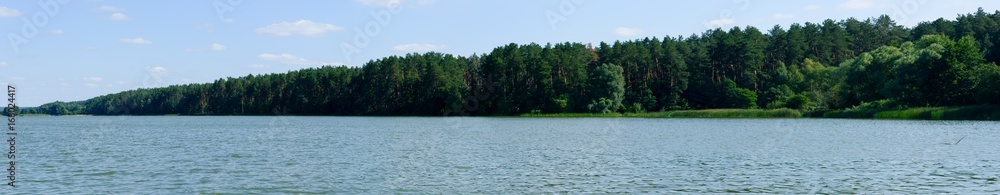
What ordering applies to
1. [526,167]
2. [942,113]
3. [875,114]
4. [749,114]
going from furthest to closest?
[749,114] → [875,114] → [942,113] → [526,167]

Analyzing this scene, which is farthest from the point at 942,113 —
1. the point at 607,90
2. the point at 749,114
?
the point at 607,90

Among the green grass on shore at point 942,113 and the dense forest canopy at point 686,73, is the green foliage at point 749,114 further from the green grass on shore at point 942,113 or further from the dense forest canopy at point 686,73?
the green grass on shore at point 942,113

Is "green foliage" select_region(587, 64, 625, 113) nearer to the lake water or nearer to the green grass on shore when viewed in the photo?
the green grass on shore

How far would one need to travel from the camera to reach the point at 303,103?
196m

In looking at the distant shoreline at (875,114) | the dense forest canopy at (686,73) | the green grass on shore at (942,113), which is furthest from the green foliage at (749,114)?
the green grass on shore at (942,113)

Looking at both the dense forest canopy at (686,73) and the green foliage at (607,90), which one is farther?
the green foliage at (607,90)

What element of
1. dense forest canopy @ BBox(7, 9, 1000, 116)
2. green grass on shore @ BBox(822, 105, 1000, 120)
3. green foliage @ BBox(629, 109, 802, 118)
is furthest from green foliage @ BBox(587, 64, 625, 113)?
green grass on shore @ BBox(822, 105, 1000, 120)

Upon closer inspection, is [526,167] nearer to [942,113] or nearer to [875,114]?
[942,113]

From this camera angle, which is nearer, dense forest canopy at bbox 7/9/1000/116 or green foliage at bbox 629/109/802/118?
green foliage at bbox 629/109/802/118

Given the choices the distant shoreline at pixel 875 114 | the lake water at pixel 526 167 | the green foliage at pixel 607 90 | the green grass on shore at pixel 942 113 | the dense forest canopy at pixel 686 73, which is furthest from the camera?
the green foliage at pixel 607 90

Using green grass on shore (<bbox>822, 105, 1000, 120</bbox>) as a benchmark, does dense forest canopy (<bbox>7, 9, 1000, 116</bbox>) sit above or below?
above

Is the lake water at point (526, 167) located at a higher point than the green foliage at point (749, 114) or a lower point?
lower

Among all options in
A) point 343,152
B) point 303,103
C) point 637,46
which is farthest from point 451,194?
point 303,103

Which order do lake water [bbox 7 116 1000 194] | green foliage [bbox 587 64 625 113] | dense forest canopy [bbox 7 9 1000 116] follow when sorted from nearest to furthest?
lake water [bbox 7 116 1000 194], dense forest canopy [bbox 7 9 1000 116], green foliage [bbox 587 64 625 113]
